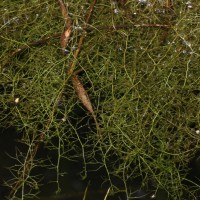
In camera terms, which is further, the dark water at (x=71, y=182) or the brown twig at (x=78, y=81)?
the brown twig at (x=78, y=81)

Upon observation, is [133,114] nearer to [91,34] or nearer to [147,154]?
[147,154]

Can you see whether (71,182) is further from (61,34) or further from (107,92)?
(61,34)

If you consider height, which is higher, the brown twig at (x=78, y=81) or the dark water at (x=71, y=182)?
the brown twig at (x=78, y=81)

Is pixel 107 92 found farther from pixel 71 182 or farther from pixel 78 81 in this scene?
pixel 71 182

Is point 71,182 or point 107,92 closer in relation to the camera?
point 71,182

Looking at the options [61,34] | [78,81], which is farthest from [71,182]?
[61,34]

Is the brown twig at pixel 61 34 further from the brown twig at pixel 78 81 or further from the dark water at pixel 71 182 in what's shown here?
the dark water at pixel 71 182

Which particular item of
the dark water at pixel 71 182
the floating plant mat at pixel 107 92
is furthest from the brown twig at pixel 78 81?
the dark water at pixel 71 182

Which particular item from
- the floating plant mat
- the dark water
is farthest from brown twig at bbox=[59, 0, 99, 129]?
the dark water

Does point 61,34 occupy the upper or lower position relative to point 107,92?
upper
